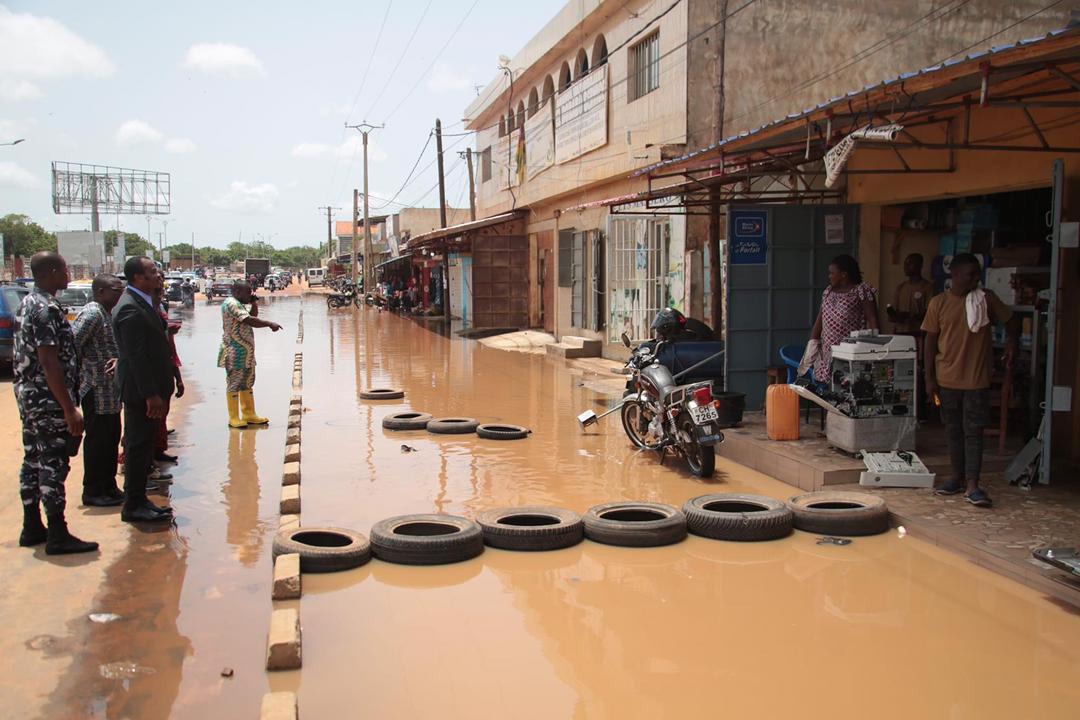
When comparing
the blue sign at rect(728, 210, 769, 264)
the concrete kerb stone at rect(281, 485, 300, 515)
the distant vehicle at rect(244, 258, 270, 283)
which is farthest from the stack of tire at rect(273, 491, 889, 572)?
the distant vehicle at rect(244, 258, 270, 283)

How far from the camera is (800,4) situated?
50.2 feet

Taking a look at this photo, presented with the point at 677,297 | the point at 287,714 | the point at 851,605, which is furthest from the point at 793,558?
the point at 677,297

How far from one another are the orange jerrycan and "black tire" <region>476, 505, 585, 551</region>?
124 inches

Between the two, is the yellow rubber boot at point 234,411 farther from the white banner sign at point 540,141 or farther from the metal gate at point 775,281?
the white banner sign at point 540,141

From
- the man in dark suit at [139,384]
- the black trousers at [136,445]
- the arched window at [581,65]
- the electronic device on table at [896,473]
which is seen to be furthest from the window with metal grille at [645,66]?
the black trousers at [136,445]

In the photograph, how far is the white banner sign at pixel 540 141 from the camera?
2495cm

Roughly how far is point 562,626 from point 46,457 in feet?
12.0

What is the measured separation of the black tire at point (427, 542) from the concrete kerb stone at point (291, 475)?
6.48ft

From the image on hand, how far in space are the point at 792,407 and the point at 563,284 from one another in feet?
50.8

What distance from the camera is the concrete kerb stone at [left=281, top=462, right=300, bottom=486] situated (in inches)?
328

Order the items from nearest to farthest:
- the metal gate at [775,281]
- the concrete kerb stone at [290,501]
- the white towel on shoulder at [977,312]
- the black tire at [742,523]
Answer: the black tire at [742,523], the white towel on shoulder at [977,312], the concrete kerb stone at [290,501], the metal gate at [775,281]

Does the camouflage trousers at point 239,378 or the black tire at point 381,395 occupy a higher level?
the camouflage trousers at point 239,378

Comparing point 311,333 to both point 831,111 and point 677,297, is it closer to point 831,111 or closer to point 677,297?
point 677,297

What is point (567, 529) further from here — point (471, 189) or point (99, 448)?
point (471, 189)
